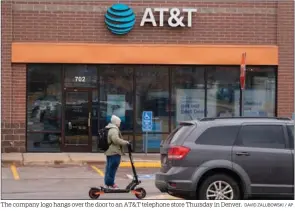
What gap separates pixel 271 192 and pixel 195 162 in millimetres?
1373

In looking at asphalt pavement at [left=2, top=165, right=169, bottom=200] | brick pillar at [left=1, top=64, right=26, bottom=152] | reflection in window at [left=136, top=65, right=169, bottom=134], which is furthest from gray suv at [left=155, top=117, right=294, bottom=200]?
brick pillar at [left=1, top=64, right=26, bottom=152]

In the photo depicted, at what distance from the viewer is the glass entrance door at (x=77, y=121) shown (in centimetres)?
2044

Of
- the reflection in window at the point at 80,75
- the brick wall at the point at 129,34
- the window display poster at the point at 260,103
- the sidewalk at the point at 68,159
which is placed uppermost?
the brick wall at the point at 129,34

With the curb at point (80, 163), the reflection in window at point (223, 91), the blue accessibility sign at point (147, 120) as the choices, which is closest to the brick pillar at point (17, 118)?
the curb at point (80, 163)

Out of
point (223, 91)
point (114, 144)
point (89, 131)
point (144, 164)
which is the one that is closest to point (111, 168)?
point (114, 144)

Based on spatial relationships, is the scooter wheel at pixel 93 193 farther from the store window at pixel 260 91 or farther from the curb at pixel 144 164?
the store window at pixel 260 91

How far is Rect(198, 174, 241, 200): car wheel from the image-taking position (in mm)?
9328

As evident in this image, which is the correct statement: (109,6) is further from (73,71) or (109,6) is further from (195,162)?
(195,162)

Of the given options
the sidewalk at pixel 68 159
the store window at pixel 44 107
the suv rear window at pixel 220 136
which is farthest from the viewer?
the store window at pixel 44 107

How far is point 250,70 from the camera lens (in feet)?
68.5

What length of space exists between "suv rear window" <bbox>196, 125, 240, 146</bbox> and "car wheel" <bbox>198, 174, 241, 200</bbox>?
569 millimetres

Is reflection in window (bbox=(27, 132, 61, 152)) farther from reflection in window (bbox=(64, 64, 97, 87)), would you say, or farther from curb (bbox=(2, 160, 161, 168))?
curb (bbox=(2, 160, 161, 168))
